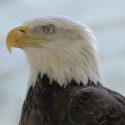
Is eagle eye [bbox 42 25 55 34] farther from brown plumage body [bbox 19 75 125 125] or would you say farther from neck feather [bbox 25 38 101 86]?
brown plumage body [bbox 19 75 125 125]

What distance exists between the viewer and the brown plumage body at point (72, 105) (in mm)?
2428

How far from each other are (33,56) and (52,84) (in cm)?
19

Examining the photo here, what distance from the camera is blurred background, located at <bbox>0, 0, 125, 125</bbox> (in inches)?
161

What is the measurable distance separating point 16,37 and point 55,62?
0.26 m

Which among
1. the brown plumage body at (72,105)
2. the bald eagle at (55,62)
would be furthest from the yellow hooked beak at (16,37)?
the brown plumage body at (72,105)

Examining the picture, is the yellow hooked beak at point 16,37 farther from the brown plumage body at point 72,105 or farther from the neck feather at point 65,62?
the brown plumage body at point 72,105

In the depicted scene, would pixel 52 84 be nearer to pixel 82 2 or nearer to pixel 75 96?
pixel 75 96

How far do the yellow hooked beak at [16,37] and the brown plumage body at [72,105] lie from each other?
0.85 feet

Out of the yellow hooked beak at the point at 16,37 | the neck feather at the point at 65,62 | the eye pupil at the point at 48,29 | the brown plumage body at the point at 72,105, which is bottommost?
the brown plumage body at the point at 72,105

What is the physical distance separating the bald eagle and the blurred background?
1.28 meters

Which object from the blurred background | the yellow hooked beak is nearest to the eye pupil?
the yellow hooked beak

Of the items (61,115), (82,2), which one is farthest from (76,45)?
(82,2)

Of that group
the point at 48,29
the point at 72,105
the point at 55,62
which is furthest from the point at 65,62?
the point at 72,105

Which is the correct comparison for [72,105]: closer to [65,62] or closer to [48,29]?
[65,62]
